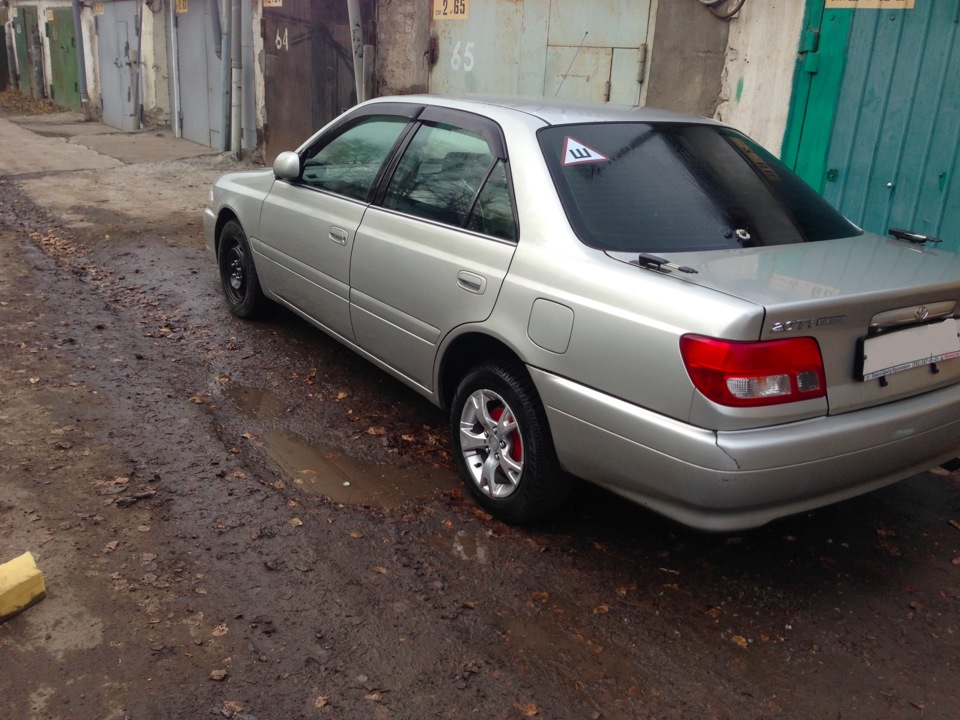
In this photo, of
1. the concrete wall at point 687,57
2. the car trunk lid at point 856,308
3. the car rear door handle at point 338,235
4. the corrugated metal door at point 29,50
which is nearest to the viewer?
the car trunk lid at point 856,308

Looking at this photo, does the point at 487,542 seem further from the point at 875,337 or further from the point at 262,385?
the point at 262,385

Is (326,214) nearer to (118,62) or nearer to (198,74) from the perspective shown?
(198,74)

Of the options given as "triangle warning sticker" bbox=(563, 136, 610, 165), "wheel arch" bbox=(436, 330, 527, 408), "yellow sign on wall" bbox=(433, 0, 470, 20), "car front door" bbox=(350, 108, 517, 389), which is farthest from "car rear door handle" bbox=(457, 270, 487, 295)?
"yellow sign on wall" bbox=(433, 0, 470, 20)

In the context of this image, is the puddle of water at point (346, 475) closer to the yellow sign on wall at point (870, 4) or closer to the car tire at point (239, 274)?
the car tire at point (239, 274)

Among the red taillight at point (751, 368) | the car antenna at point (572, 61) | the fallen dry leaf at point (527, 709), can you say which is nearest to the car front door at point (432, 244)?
the red taillight at point (751, 368)

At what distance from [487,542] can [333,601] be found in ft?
2.36

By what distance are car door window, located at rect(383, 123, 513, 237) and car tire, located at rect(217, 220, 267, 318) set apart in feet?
5.99

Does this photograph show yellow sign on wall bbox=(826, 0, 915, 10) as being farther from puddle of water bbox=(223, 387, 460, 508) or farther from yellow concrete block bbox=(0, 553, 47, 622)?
yellow concrete block bbox=(0, 553, 47, 622)

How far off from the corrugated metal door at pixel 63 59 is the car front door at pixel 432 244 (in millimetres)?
19501

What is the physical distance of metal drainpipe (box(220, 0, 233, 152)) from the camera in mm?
12805

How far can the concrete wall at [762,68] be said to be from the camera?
6762 mm

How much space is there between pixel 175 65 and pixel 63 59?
7.78 meters

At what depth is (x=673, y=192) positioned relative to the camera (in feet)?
12.0

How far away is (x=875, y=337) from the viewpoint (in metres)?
3.03
